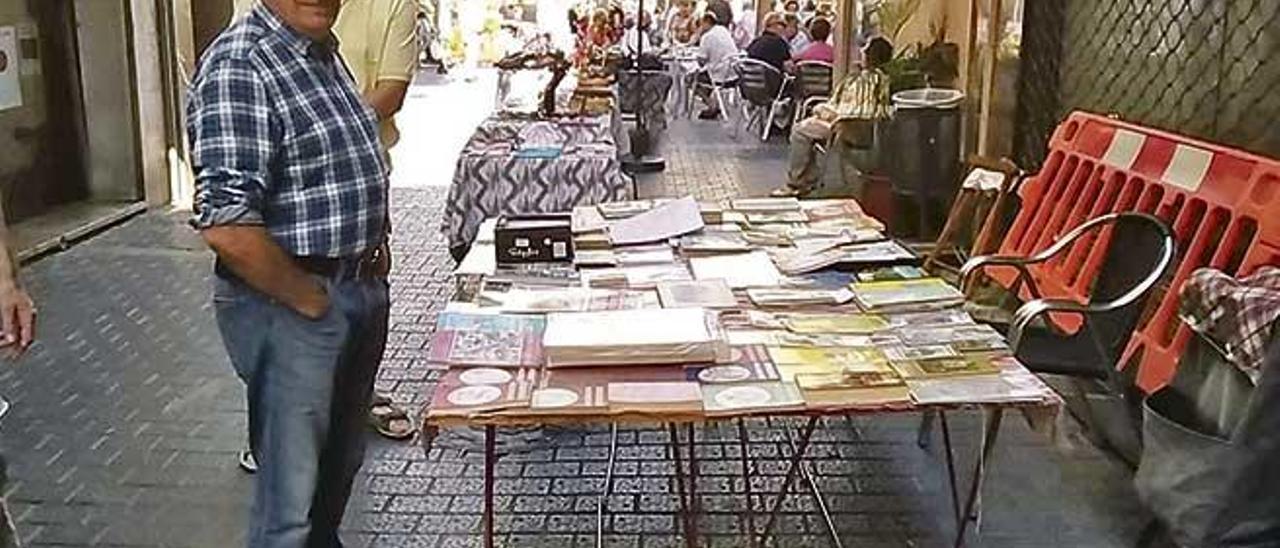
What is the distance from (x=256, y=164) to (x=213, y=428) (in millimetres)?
2139

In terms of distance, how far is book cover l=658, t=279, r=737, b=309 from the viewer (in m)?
2.91

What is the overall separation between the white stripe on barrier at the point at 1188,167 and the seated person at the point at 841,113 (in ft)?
9.14

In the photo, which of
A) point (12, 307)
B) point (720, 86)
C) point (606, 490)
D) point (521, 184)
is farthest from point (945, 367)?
point (720, 86)

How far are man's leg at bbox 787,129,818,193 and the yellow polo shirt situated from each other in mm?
5329

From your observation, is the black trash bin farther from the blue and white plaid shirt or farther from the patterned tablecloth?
the blue and white plaid shirt

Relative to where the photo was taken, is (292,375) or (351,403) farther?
(351,403)

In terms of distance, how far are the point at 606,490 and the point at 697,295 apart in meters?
0.97

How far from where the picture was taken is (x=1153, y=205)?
4.40 m

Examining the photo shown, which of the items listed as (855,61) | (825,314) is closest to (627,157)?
(855,61)

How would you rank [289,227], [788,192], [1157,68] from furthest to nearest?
[788,192] → [1157,68] → [289,227]

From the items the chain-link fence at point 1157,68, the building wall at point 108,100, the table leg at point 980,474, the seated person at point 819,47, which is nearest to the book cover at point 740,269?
the table leg at point 980,474

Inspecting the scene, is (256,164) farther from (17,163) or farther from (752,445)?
(17,163)

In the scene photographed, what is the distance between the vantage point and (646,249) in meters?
3.47

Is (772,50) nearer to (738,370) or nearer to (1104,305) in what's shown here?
(1104,305)
